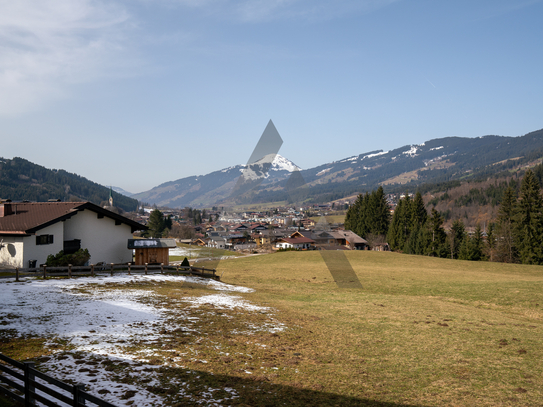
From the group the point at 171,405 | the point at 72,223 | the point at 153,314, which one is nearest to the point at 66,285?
the point at 153,314

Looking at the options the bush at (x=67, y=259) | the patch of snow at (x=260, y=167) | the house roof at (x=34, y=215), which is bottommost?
the bush at (x=67, y=259)

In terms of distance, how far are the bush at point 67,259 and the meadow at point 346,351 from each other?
7.55 meters

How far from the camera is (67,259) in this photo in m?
28.9

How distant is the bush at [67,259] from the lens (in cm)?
2841

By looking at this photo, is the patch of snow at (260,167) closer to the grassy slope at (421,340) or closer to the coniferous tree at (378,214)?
the grassy slope at (421,340)

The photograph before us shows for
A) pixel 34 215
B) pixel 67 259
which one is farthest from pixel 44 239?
pixel 34 215

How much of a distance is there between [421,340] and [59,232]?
31080mm

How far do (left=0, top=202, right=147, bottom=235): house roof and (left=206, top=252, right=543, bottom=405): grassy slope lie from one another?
789 inches

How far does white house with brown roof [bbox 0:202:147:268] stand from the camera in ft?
90.5

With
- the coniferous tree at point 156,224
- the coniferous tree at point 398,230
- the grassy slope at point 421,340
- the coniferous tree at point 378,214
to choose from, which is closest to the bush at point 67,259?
the grassy slope at point 421,340

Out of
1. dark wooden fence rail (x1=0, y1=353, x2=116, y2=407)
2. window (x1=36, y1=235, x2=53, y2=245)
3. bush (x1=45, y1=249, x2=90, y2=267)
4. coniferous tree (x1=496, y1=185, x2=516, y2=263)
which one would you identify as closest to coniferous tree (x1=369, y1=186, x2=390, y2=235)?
coniferous tree (x1=496, y1=185, x2=516, y2=263)

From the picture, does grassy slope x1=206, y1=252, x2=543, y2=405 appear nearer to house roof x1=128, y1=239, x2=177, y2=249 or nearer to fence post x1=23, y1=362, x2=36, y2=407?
fence post x1=23, y1=362, x2=36, y2=407

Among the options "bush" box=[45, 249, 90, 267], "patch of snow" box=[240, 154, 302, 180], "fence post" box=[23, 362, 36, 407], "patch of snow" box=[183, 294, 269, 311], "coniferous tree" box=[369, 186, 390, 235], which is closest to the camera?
"fence post" box=[23, 362, 36, 407]

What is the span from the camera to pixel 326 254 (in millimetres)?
65812
